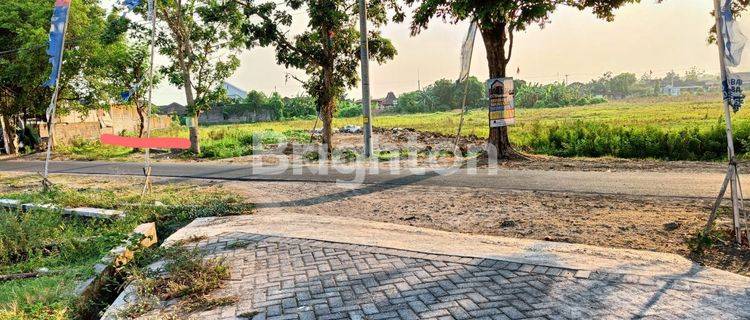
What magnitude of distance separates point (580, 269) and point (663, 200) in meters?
4.21

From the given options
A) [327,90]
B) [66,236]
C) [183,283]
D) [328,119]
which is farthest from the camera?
[328,119]

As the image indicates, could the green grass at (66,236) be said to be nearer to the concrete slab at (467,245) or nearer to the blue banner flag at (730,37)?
the concrete slab at (467,245)

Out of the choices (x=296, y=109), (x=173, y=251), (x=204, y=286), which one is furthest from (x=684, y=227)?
(x=296, y=109)

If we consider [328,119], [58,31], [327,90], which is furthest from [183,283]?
[328,119]

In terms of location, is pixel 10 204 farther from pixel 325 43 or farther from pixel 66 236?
pixel 325 43

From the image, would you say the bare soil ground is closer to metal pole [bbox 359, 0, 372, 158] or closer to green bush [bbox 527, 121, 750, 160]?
metal pole [bbox 359, 0, 372, 158]

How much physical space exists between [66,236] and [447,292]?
5516 millimetres

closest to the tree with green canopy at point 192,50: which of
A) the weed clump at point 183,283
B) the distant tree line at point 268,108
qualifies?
the weed clump at point 183,283

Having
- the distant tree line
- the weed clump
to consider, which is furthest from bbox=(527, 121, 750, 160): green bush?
the distant tree line

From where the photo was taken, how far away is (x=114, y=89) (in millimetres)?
23234

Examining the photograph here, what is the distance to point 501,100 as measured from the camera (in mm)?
13664

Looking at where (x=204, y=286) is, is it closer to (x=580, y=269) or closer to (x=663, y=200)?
(x=580, y=269)

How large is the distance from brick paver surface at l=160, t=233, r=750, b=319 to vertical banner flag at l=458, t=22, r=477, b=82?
29.2ft

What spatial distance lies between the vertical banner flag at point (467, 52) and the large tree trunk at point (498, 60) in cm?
61
